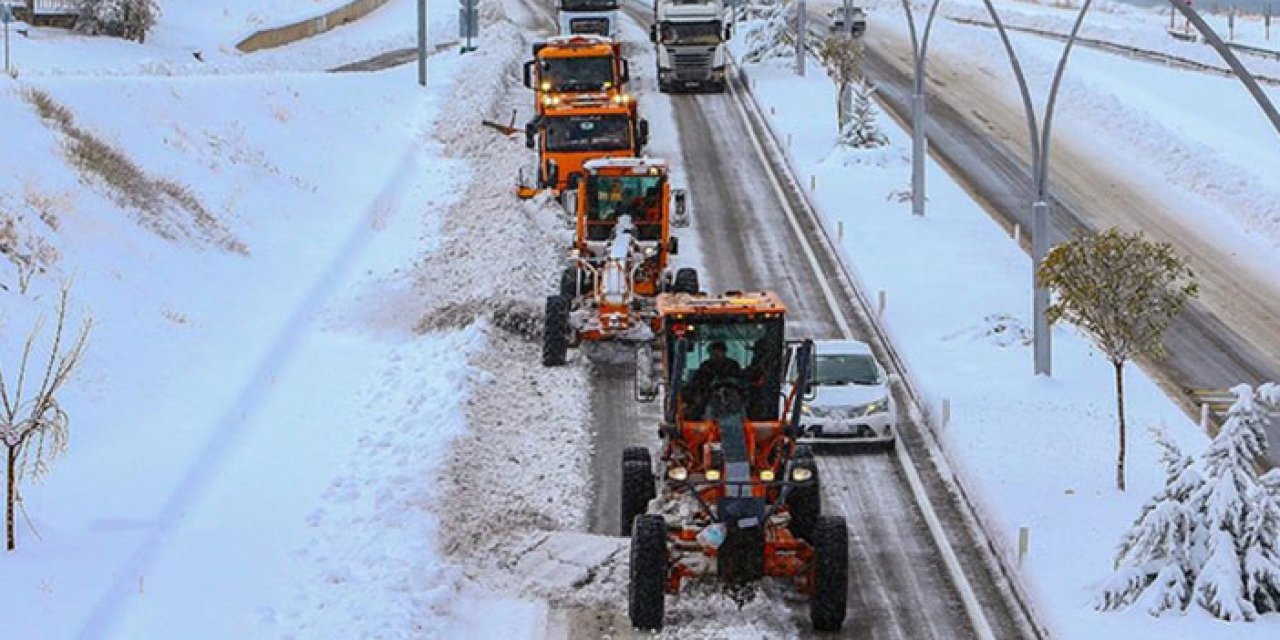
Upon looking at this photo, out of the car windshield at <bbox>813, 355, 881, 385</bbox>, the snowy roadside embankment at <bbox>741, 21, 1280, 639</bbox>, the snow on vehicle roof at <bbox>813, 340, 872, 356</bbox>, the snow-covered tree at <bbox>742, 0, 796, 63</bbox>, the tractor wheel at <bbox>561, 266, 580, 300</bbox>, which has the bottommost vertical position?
the snowy roadside embankment at <bbox>741, 21, 1280, 639</bbox>

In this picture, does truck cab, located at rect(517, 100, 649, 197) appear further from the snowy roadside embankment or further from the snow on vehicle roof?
the snow on vehicle roof

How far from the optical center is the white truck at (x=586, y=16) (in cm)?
6419

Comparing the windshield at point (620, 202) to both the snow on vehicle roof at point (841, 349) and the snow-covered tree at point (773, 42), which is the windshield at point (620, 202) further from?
the snow-covered tree at point (773, 42)

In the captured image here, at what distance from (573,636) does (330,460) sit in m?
6.07

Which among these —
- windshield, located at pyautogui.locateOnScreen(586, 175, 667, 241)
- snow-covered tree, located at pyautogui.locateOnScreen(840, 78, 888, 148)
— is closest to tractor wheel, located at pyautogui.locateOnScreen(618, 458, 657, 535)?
windshield, located at pyautogui.locateOnScreen(586, 175, 667, 241)

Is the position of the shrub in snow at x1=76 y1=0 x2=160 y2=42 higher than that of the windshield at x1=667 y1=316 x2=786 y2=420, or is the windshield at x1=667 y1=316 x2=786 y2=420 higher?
the shrub in snow at x1=76 y1=0 x2=160 y2=42

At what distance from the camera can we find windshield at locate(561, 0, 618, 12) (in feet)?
211

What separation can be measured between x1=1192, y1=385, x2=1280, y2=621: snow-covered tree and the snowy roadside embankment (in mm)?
269

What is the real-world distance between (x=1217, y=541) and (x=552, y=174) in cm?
2238

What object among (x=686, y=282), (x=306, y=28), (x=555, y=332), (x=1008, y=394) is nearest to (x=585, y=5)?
(x=306, y=28)

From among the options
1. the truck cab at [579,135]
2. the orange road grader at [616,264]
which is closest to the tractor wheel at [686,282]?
the orange road grader at [616,264]

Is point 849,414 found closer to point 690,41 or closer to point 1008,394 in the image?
point 1008,394

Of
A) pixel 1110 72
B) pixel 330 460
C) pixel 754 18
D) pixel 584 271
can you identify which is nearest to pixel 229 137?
pixel 584 271

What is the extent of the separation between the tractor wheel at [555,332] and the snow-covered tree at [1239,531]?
12.9m
